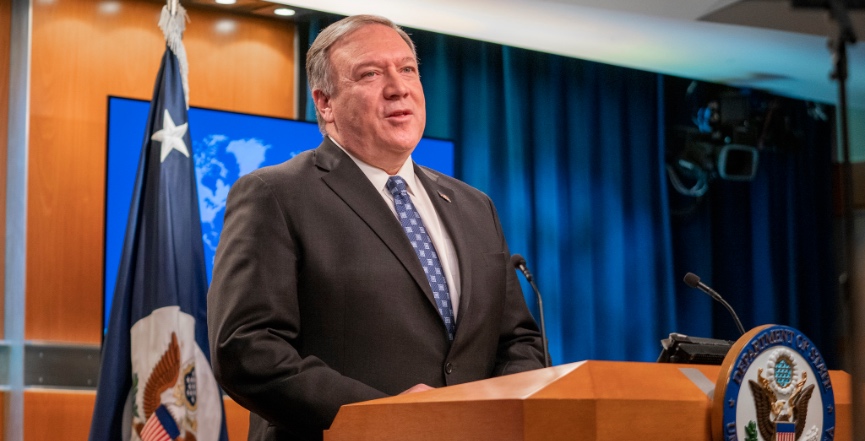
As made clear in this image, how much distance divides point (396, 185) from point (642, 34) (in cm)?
356

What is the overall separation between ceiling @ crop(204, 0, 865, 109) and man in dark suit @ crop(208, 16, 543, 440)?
256 cm

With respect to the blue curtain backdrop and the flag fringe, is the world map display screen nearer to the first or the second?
the flag fringe

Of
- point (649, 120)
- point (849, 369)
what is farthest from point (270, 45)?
point (849, 369)

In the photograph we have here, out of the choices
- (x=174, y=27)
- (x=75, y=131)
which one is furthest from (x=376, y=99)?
(x=75, y=131)

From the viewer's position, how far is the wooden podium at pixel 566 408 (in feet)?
3.92

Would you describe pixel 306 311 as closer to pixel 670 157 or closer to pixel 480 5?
pixel 480 5

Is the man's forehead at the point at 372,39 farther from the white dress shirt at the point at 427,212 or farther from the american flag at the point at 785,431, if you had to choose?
the american flag at the point at 785,431

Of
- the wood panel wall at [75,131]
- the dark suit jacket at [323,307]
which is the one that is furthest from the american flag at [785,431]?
the wood panel wall at [75,131]

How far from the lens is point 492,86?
18.4 ft

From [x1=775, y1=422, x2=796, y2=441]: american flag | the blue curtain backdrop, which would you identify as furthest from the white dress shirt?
the blue curtain backdrop

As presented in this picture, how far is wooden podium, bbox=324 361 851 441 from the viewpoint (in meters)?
1.20

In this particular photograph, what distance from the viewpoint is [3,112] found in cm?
428

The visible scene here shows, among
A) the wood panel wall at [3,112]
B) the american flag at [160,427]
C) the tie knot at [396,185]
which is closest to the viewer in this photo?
the tie knot at [396,185]

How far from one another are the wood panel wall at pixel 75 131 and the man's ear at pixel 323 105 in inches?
83.8
